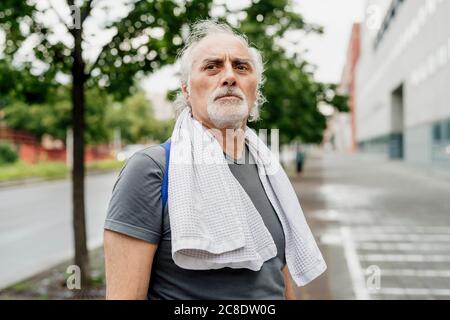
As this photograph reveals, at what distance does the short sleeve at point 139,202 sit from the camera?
5.27 ft

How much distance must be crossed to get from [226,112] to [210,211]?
0.34 metres

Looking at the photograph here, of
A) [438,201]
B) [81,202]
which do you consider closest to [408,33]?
[438,201]

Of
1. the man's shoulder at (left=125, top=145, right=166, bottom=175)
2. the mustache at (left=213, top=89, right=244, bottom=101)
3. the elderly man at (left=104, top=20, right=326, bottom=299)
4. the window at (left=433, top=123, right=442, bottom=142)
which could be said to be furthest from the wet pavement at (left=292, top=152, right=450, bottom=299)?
the window at (left=433, top=123, right=442, bottom=142)

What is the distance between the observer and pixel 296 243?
1959 millimetres

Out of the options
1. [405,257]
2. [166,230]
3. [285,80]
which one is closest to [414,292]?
[405,257]

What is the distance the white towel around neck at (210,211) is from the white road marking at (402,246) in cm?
690

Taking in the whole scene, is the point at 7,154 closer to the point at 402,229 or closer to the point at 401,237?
the point at 402,229

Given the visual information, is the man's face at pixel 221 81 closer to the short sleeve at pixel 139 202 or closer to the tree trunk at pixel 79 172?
the short sleeve at pixel 139 202

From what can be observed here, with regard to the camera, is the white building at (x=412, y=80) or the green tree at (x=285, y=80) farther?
the white building at (x=412, y=80)

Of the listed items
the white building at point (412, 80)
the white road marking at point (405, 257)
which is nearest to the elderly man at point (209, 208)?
the white building at point (412, 80)

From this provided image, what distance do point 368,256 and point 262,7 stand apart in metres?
3.68

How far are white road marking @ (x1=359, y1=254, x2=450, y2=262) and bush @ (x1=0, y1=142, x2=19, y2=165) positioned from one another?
3286cm

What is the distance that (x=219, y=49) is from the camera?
187cm

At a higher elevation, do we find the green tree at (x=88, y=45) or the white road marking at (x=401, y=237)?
the green tree at (x=88, y=45)
